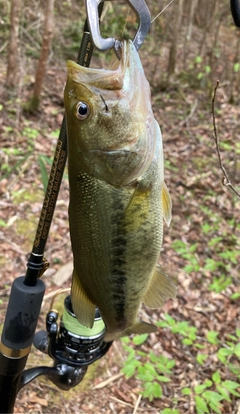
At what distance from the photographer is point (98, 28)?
40.8 inches

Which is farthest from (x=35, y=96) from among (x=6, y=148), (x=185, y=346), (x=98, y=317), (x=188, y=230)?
(x=98, y=317)

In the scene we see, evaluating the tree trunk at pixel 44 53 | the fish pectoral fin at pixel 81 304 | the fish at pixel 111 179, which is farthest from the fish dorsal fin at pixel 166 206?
the tree trunk at pixel 44 53

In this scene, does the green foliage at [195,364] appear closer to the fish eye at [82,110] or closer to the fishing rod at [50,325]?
the fishing rod at [50,325]

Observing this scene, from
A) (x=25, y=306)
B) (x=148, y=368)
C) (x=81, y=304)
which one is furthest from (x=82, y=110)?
(x=148, y=368)

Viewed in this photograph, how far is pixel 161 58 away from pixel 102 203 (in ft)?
30.1

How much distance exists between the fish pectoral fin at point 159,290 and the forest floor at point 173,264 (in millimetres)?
1547

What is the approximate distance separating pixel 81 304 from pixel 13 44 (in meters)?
5.02

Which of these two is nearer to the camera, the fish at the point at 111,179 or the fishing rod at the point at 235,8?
the fish at the point at 111,179

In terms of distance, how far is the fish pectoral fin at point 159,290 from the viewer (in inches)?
53.8

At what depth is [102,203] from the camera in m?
1.12

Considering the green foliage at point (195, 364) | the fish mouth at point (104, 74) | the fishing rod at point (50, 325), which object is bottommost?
the green foliage at point (195, 364)

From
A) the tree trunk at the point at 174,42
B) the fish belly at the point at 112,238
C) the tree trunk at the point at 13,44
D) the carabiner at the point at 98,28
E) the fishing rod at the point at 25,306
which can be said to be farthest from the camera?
the tree trunk at the point at 174,42

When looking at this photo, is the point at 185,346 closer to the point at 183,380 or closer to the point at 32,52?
the point at 183,380

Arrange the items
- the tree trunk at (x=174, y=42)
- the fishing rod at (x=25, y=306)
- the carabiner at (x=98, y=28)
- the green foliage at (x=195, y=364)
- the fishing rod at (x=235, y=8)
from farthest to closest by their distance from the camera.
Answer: the tree trunk at (x=174, y=42), the green foliage at (x=195, y=364), the fishing rod at (x=25, y=306), the fishing rod at (x=235, y=8), the carabiner at (x=98, y=28)
